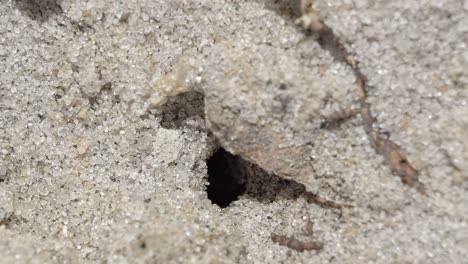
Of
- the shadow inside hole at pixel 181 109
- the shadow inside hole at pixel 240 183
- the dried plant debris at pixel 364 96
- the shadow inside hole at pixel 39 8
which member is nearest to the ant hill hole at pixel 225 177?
the shadow inside hole at pixel 240 183

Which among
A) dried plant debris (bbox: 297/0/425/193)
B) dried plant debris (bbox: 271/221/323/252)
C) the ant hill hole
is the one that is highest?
dried plant debris (bbox: 297/0/425/193)

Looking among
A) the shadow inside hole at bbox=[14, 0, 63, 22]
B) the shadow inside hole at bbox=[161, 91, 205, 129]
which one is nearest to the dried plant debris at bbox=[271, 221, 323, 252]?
the shadow inside hole at bbox=[161, 91, 205, 129]

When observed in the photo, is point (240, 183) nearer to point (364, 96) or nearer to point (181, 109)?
point (181, 109)

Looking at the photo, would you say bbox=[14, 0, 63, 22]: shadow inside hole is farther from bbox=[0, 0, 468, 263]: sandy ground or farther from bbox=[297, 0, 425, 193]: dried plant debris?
bbox=[297, 0, 425, 193]: dried plant debris

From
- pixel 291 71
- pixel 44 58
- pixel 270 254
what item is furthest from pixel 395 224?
pixel 44 58

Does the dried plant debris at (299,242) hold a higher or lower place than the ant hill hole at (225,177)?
higher

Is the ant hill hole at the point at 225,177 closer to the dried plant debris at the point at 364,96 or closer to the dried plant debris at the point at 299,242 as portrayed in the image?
the dried plant debris at the point at 299,242
